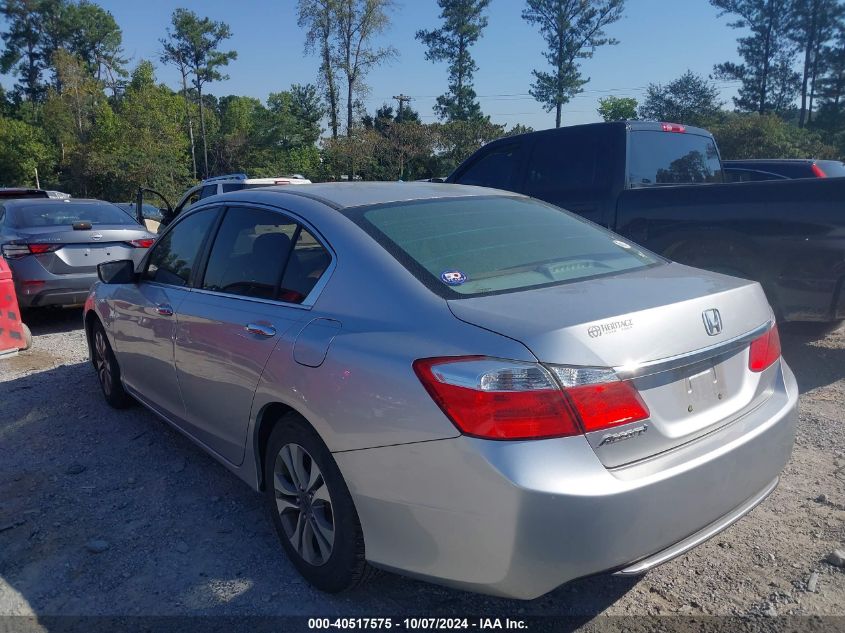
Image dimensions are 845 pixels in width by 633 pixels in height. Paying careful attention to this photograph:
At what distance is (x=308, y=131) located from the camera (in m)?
58.7

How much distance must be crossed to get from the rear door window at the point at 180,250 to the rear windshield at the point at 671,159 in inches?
154

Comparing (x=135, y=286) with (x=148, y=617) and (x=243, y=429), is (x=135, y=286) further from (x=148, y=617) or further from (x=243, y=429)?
(x=148, y=617)

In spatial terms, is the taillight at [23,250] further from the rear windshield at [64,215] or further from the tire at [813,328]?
the tire at [813,328]

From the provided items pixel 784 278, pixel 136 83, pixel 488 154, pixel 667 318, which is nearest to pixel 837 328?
pixel 784 278

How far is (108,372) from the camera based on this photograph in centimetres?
491

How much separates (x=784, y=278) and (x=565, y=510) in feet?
12.3

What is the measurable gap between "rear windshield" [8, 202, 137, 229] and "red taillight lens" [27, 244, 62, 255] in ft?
1.34

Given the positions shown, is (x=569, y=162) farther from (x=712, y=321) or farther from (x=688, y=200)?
(x=712, y=321)

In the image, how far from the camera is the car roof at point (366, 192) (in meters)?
3.07

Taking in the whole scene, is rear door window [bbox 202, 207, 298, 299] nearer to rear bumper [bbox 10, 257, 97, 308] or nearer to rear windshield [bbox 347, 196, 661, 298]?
rear windshield [bbox 347, 196, 661, 298]

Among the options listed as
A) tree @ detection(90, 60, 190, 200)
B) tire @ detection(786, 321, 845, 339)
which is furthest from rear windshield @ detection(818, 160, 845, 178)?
tree @ detection(90, 60, 190, 200)

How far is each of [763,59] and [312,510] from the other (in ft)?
162

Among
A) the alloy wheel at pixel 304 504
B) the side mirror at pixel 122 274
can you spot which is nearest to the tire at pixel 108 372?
the side mirror at pixel 122 274

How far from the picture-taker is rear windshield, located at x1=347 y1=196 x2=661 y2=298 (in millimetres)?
2557
